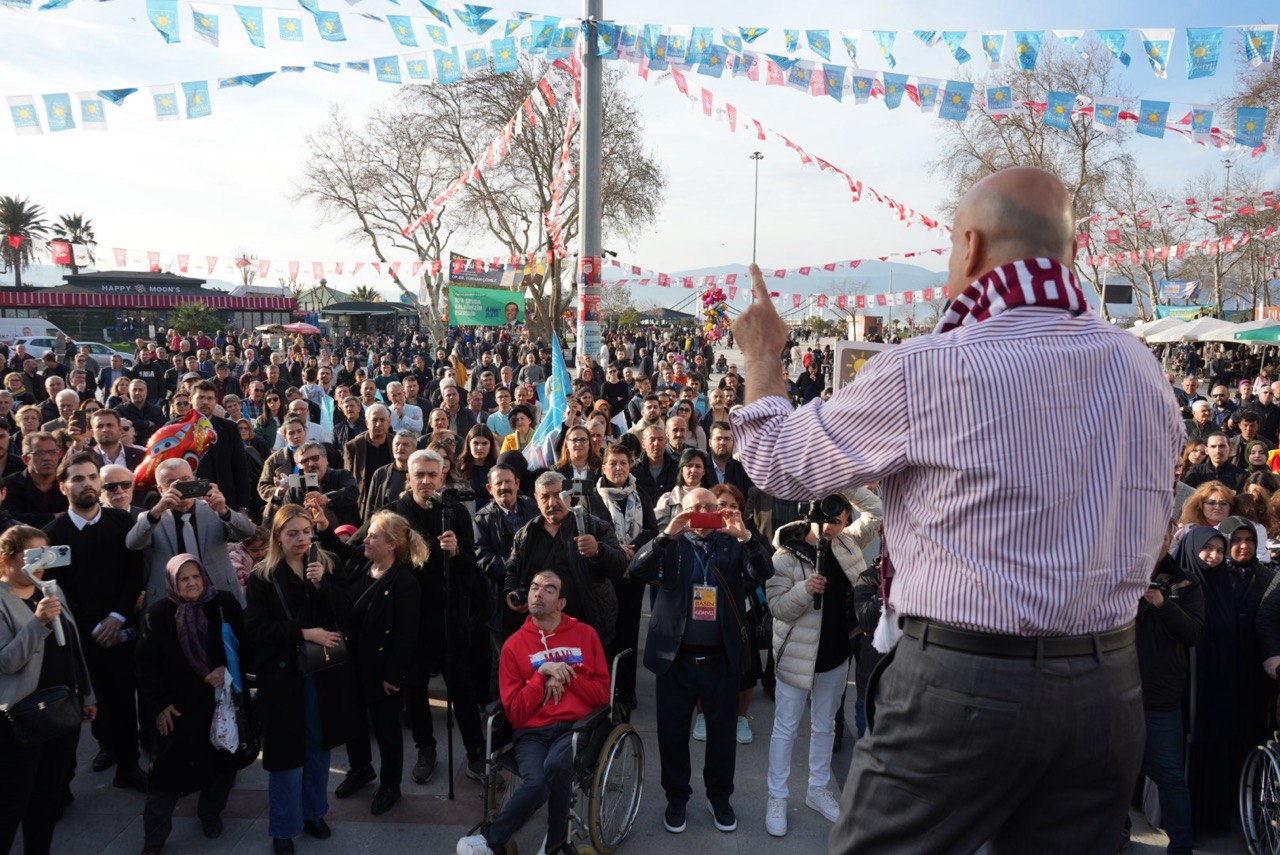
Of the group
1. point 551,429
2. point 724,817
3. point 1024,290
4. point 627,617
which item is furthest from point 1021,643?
point 551,429

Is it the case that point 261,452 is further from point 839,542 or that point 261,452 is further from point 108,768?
point 839,542

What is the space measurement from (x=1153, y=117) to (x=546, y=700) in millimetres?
12183

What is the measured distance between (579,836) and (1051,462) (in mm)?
3449

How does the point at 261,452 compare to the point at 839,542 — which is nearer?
the point at 839,542

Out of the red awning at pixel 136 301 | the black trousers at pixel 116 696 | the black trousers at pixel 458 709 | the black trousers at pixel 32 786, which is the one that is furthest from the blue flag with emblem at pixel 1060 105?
the red awning at pixel 136 301

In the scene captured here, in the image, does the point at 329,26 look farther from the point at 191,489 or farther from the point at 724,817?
the point at 724,817

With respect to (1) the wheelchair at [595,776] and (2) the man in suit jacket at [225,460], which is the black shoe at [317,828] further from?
(2) the man in suit jacket at [225,460]

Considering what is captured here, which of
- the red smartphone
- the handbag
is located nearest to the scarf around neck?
the red smartphone

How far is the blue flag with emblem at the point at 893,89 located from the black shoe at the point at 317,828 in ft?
36.6

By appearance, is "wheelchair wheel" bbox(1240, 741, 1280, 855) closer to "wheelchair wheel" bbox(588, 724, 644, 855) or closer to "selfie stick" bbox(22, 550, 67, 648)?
"wheelchair wheel" bbox(588, 724, 644, 855)

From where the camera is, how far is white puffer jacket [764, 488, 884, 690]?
15.1 ft

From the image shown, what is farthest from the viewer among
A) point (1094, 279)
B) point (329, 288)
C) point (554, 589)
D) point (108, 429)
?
point (329, 288)

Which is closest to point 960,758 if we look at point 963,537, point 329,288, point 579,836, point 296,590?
point 963,537

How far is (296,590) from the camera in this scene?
4.43 m
